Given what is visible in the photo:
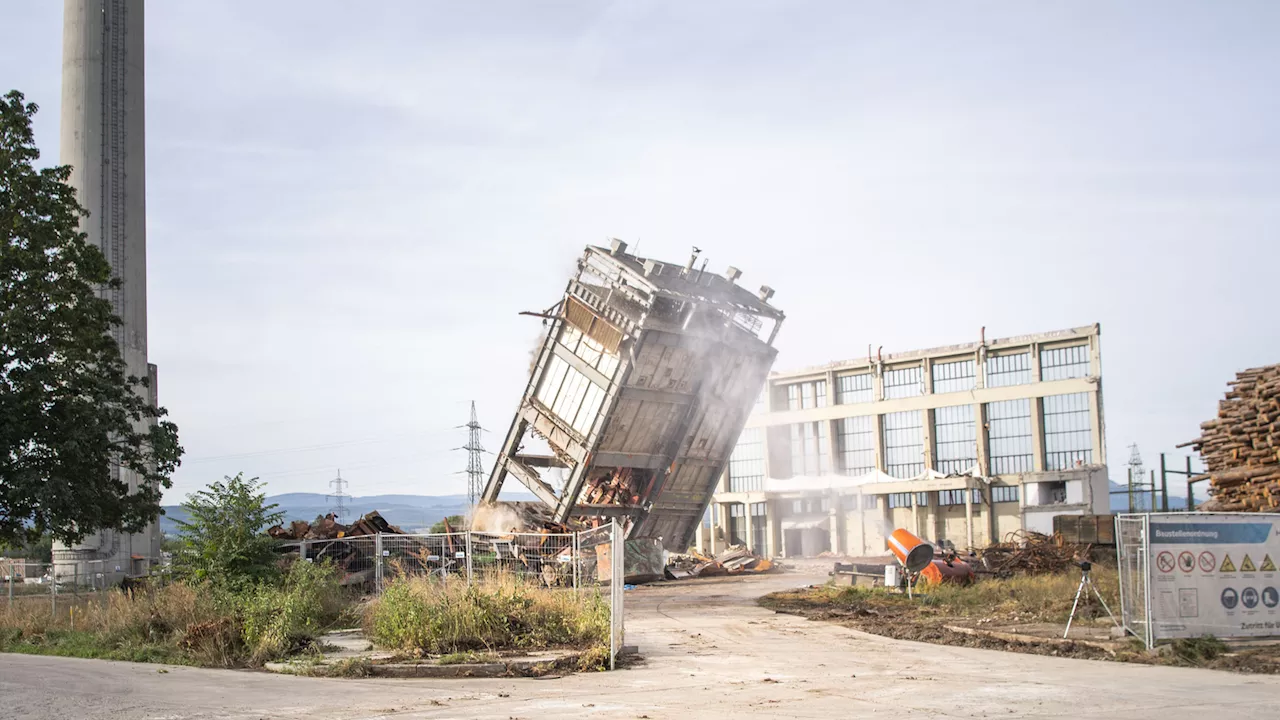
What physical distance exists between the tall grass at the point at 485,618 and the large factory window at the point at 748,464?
4634cm

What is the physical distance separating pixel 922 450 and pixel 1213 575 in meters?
41.9

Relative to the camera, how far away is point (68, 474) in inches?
854

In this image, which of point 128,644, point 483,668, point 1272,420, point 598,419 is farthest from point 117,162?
point 1272,420

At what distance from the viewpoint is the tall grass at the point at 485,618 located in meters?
14.1

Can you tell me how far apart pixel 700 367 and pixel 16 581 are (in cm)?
1643

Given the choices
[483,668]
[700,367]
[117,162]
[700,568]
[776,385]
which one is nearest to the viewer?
[483,668]

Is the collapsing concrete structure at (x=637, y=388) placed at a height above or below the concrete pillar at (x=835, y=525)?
above

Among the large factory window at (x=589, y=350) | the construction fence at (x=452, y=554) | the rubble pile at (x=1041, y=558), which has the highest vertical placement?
the large factory window at (x=589, y=350)

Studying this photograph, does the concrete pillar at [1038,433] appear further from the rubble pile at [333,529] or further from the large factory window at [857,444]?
the rubble pile at [333,529]

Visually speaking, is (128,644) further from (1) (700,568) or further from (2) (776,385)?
(2) (776,385)

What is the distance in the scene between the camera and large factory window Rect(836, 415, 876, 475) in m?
57.0

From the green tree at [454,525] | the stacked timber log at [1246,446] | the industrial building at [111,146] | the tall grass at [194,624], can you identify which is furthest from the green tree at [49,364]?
the stacked timber log at [1246,446]

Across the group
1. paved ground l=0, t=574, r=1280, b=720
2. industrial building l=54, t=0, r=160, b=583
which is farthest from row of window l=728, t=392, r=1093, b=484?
paved ground l=0, t=574, r=1280, b=720

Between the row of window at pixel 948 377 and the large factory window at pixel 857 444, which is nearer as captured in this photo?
the row of window at pixel 948 377
